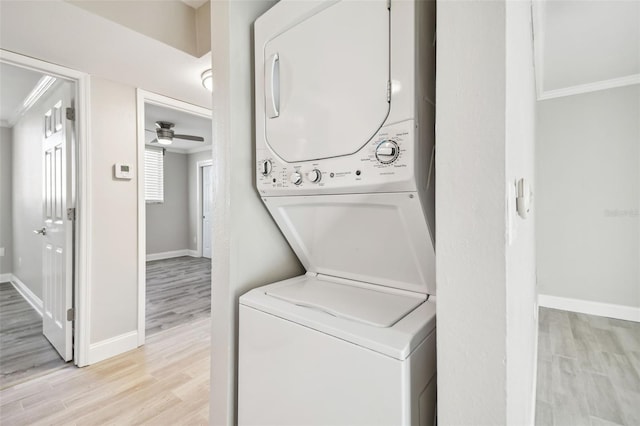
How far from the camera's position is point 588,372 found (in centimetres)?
213

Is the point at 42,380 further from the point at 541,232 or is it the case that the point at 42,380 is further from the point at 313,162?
the point at 541,232

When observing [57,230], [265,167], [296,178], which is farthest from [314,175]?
[57,230]

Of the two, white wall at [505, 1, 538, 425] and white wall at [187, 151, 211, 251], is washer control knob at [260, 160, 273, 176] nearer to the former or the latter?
white wall at [505, 1, 538, 425]

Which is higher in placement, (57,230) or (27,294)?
(57,230)

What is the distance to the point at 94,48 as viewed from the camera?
73.0 inches

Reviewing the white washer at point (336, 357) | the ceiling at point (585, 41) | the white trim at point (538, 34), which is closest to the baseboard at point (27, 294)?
the white washer at point (336, 357)

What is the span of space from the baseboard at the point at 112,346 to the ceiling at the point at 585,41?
3766mm

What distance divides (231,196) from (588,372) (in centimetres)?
271

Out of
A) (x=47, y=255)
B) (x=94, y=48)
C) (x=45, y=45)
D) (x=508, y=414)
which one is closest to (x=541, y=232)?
(x=508, y=414)

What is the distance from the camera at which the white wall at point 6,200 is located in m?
4.39

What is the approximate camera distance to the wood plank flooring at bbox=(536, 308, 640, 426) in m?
1.73

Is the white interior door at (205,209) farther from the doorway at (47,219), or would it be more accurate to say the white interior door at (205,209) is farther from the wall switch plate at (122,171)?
the wall switch plate at (122,171)

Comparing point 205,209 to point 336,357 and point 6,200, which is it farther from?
point 336,357

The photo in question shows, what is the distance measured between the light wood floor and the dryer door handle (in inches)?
67.4
